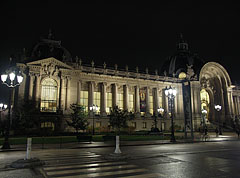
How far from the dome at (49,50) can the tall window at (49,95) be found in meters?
6.37

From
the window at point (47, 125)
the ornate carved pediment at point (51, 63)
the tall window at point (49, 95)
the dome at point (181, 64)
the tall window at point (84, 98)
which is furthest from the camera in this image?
the dome at point (181, 64)

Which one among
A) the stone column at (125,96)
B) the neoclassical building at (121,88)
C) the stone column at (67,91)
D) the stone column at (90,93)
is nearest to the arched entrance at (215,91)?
the neoclassical building at (121,88)

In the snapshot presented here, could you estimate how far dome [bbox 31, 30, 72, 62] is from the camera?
174 feet

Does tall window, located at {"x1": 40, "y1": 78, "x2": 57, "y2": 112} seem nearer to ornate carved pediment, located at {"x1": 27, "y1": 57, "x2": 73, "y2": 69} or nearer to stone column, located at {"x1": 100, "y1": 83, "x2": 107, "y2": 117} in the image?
ornate carved pediment, located at {"x1": 27, "y1": 57, "x2": 73, "y2": 69}

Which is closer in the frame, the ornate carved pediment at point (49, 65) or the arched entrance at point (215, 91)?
the ornate carved pediment at point (49, 65)

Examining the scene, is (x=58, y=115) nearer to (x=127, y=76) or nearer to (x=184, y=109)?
(x=127, y=76)

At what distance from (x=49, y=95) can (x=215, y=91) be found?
57401mm

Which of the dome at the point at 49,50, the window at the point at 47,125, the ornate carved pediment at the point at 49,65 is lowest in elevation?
the window at the point at 47,125

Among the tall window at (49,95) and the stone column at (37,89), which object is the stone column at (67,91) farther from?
the stone column at (37,89)

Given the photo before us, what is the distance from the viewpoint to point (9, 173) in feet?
31.7

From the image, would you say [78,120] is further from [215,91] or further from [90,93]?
[215,91]

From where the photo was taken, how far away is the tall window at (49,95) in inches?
1934

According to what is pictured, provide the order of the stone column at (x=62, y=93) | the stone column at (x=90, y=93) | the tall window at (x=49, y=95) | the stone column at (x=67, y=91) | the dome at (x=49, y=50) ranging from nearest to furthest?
the tall window at (x=49, y=95) → the stone column at (x=62, y=93) → the stone column at (x=67, y=91) → the dome at (x=49, y=50) → the stone column at (x=90, y=93)

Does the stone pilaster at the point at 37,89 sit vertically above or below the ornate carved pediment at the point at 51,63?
below
